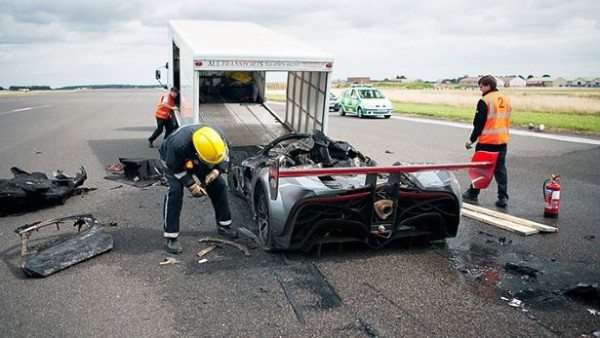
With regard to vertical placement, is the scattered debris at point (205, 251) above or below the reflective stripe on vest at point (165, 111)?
below

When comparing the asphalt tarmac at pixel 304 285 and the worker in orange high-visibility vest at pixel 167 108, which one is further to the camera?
the worker in orange high-visibility vest at pixel 167 108

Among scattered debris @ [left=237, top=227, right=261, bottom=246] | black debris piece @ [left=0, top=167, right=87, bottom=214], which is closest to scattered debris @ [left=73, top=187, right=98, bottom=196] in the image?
black debris piece @ [left=0, top=167, right=87, bottom=214]

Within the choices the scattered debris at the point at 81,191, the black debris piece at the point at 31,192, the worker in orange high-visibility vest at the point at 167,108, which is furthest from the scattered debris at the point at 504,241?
the worker in orange high-visibility vest at the point at 167,108

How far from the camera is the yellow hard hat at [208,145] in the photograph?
4816 mm

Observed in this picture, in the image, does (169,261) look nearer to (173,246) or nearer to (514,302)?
(173,246)

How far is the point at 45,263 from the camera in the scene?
14.6ft

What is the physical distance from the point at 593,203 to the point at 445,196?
3904mm

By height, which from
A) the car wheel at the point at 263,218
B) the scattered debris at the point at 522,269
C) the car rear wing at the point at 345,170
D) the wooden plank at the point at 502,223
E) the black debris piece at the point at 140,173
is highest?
the car rear wing at the point at 345,170

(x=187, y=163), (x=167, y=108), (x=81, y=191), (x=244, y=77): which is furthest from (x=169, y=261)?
(x=244, y=77)

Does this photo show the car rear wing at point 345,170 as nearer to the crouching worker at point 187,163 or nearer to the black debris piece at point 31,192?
the crouching worker at point 187,163

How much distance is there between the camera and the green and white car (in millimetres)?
23594

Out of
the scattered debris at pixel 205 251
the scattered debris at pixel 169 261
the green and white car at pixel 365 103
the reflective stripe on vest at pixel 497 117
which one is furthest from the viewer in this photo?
the green and white car at pixel 365 103

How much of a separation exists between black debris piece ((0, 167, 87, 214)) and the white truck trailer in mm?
2617

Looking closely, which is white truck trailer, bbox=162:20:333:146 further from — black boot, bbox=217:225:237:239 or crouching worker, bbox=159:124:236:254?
black boot, bbox=217:225:237:239
